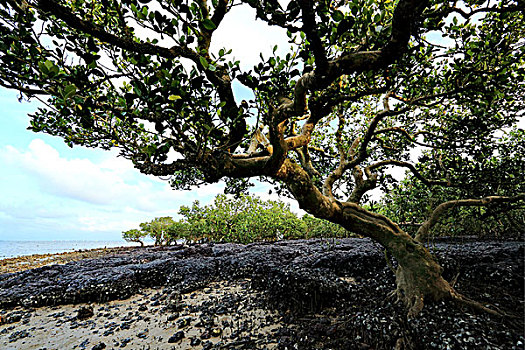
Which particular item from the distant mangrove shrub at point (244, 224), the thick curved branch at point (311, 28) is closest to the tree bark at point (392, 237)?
the thick curved branch at point (311, 28)

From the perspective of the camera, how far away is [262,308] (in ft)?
18.2

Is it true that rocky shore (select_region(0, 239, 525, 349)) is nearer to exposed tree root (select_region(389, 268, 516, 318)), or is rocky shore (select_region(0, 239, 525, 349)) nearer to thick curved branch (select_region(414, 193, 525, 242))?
exposed tree root (select_region(389, 268, 516, 318))

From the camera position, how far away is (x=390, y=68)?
4.29 m

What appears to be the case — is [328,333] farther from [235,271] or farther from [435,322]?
[235,271]

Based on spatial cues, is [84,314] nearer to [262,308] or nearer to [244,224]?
[262,308]

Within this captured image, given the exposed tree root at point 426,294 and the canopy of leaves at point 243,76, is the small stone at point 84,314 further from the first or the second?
the exposed tree root at point 426,294

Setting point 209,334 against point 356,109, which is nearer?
point 209,334

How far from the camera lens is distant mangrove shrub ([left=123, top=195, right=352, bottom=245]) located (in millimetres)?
19266

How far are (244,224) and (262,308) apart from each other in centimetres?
1325

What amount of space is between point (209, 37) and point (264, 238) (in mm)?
18878

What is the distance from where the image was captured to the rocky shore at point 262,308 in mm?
3641

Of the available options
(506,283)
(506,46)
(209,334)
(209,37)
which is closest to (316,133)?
(506,46)

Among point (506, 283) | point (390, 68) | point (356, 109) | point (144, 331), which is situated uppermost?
point (356, 109)

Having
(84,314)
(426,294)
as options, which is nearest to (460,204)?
(426,294)
